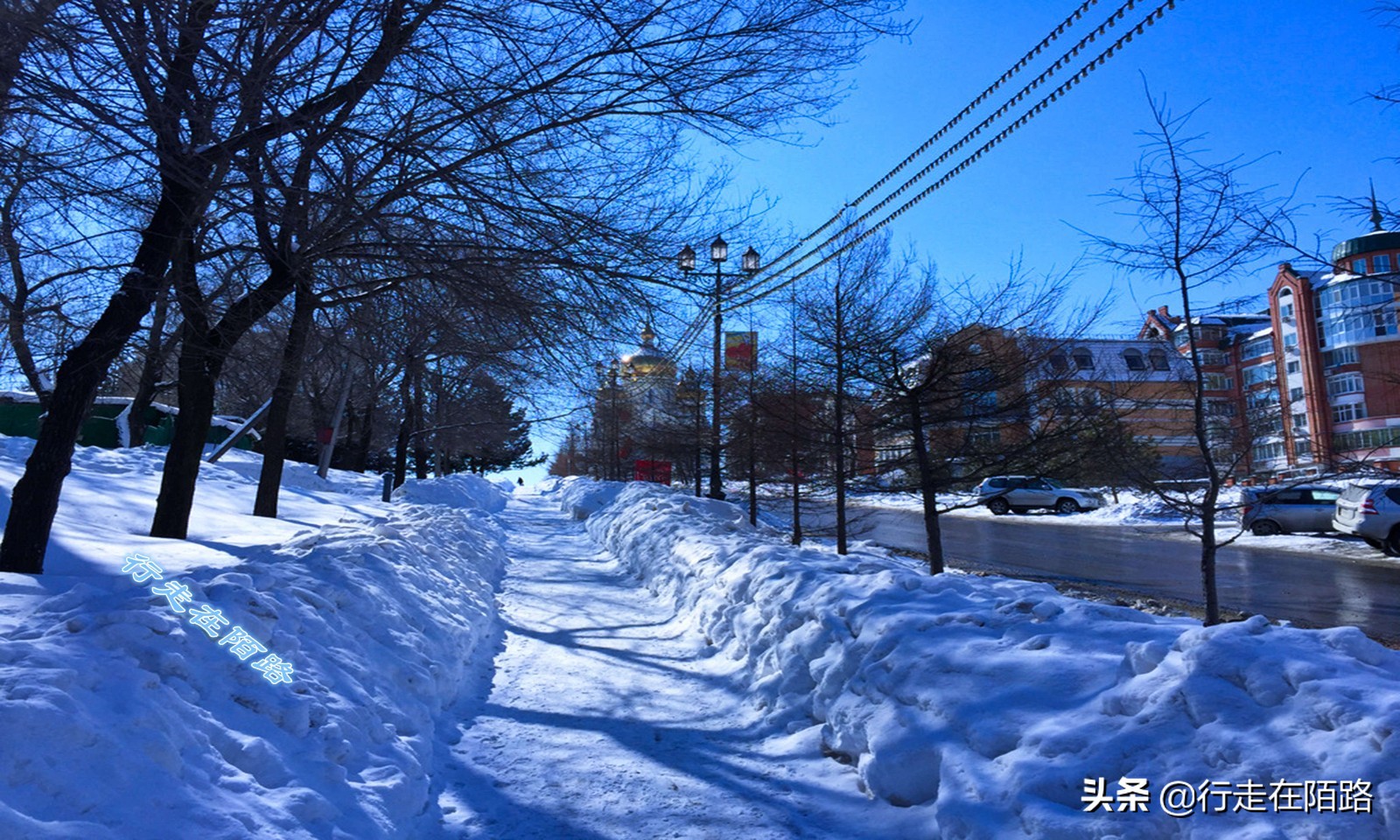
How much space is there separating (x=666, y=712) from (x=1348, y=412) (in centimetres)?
5876

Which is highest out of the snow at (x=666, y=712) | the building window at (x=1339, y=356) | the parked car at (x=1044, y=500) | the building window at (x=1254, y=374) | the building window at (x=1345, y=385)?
the building window at (x=1339, y=356)

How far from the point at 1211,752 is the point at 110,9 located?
18.7 feet

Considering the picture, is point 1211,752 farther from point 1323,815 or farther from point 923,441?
point 923,441

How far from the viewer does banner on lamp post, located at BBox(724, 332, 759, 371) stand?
1433 cm

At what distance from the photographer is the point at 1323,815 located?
262 centimetres

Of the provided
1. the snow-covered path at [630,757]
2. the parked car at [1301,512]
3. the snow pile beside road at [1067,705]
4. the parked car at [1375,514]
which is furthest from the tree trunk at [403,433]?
the parked car at [1375,514]

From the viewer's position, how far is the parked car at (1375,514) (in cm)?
1748

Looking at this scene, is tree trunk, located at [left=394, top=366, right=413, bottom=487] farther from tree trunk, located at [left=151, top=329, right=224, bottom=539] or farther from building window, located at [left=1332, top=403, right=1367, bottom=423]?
building window, located at [left=1332, top=403, right=1367, bottom=423]

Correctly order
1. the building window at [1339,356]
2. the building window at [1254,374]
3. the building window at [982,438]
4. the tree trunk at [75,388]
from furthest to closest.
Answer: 1. the building window at [1339,356]
2. the building window at [1254,374]
3. the building window at [982,438]
4. the tree trunk at [75,388]

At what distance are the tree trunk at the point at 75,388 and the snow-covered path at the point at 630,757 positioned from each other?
3.50 metres

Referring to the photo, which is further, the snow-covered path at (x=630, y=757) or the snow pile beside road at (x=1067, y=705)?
the snow-covered path at (x=630, y=757)

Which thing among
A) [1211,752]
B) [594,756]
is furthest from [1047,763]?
[594,756]

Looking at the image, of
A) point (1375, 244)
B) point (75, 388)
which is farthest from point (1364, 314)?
point (75, 388)

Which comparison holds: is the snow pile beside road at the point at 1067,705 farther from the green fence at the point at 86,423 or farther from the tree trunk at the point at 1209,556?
the green fence at the point at 86,423
